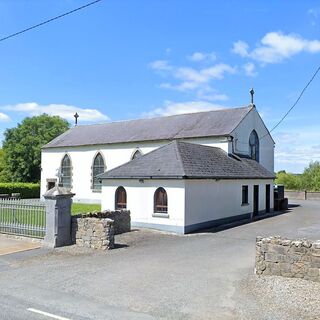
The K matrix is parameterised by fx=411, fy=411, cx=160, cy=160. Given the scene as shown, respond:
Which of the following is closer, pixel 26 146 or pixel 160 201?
pixel 160 201

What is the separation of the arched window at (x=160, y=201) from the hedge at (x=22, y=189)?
29.8 m

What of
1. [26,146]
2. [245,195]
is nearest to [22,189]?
[26,146]

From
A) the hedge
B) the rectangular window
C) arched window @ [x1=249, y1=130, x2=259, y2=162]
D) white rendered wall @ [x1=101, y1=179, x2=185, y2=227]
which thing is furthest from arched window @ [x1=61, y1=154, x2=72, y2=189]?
the rectangular window

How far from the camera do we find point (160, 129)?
36.1 metres

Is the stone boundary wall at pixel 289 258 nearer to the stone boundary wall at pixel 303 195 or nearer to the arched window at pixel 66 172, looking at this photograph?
the arched window at pixel 66 172

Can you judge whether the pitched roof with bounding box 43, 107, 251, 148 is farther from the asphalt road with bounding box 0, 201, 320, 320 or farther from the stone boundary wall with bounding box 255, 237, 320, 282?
the stone boundary wall with bounding box 255, 237, 320, 282

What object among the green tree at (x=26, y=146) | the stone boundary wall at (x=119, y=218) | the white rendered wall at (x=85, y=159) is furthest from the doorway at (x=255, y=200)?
the green tree at (x=26, y=146)

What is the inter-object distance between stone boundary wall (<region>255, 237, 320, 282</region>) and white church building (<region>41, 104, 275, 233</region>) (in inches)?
361

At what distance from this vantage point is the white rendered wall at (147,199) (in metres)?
20.1

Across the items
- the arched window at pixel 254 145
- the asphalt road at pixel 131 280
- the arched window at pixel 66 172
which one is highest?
Result: the arched window at pixel 254 145

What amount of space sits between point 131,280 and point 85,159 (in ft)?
99.0

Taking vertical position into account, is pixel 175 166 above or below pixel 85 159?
below

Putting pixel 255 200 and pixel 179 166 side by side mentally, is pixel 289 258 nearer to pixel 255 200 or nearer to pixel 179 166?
pixel 179 166

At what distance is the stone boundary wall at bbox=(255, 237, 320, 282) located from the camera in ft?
33.2
